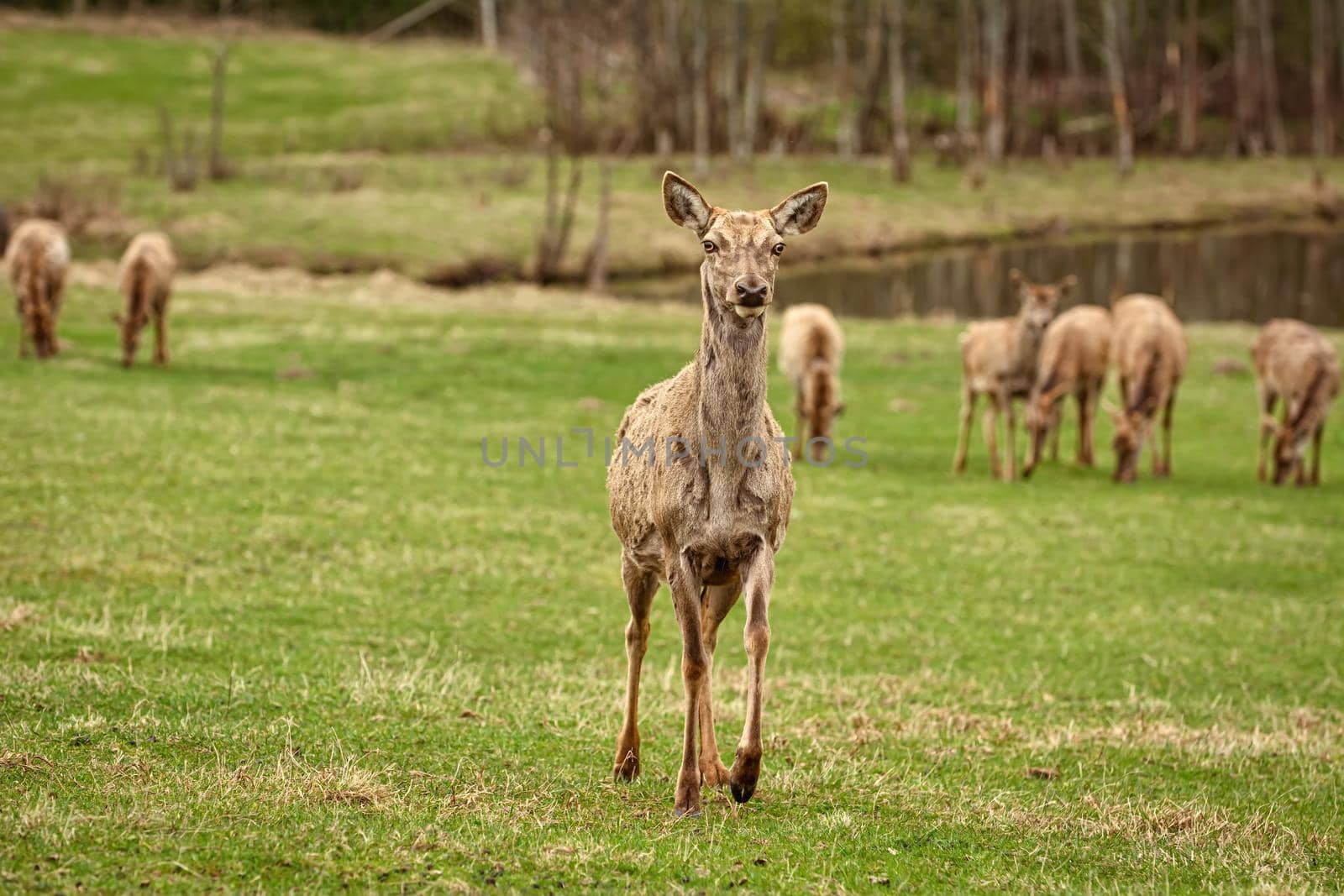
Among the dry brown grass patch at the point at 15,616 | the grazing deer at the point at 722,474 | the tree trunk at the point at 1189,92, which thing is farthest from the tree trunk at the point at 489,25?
the grazing deer at the point at 722,474

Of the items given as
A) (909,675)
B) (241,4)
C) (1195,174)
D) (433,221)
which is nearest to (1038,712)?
(909,675)

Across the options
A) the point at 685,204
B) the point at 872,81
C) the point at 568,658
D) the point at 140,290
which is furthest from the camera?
the point at 872,81

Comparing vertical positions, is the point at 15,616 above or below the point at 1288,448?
below

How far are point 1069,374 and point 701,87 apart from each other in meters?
40.2

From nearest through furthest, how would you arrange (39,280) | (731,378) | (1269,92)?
1. (731,378)
2. (39,280)
3. (1269,92)

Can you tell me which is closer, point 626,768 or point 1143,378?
point 626,768

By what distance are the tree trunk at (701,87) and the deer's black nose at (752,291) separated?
169 feet

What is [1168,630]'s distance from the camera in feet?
46.3

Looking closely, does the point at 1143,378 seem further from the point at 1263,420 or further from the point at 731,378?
the point at 731,378

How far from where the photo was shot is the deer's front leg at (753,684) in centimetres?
695

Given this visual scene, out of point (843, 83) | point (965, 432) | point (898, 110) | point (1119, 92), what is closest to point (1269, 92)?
point (1119, 92)

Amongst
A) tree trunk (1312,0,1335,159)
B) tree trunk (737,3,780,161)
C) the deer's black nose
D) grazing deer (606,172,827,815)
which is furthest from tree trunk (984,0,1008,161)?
the deer's black nose

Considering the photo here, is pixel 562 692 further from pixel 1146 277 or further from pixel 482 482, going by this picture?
pixel 1146 277

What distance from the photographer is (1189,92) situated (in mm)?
78562
